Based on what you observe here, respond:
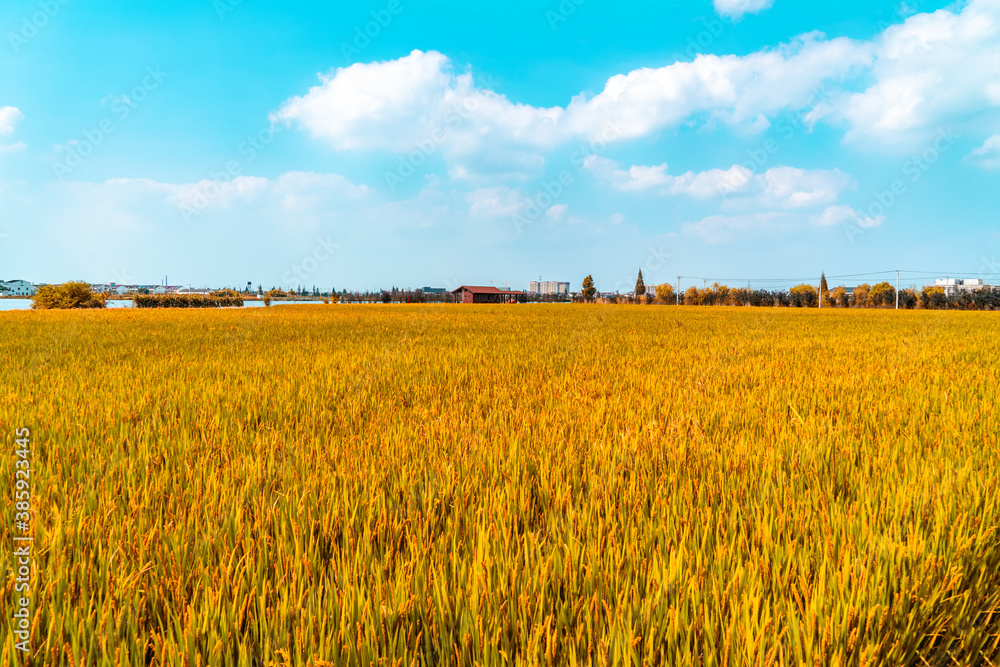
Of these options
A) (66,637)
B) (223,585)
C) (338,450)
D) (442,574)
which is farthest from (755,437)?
(66,637)

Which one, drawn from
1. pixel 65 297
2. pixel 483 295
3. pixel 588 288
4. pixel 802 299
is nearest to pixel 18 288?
pixel 65 297

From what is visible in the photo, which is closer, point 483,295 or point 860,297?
point 860,297

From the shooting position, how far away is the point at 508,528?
1629 millimetres

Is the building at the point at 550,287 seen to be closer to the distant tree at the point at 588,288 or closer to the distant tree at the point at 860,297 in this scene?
the distant tree at the point at 588,288

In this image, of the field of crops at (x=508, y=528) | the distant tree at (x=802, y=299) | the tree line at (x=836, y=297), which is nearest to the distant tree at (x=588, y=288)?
the tree line at (x=836, y=297)

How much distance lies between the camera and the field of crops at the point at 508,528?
1.11 meters

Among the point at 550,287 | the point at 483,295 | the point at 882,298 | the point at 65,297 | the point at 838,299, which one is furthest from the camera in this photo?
the point at 550,287

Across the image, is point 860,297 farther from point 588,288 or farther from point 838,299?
point 588,288

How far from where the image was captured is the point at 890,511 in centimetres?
176

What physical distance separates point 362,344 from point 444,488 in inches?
243

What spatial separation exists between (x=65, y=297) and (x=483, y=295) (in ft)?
187

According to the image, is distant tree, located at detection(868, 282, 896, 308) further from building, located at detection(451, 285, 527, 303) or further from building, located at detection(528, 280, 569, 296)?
building, located at detection(528, 280, 569, 296)

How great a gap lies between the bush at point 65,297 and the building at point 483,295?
50.5m

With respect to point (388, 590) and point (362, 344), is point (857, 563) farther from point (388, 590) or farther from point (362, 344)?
point (362, 344)
